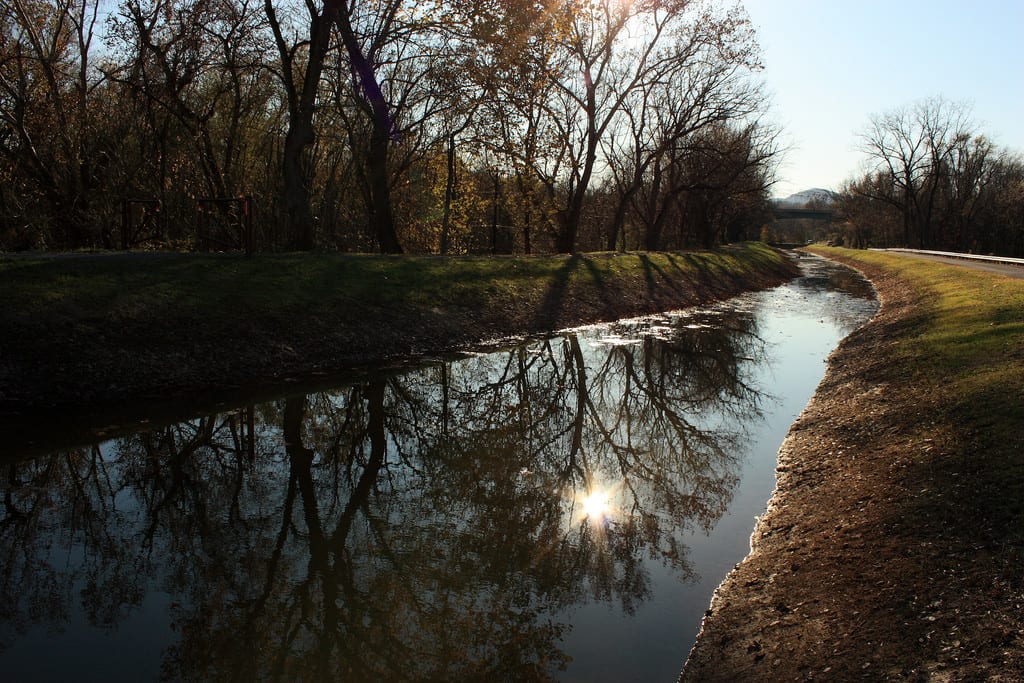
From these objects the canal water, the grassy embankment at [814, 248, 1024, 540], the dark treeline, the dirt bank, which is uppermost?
the dark treeline

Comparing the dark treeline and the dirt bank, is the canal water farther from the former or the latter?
the dark treeline

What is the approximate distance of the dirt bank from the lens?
3.58 meters

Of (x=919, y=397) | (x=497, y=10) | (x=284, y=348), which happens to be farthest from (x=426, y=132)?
(x=919, y=397)

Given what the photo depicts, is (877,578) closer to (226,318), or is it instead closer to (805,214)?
(226,318)

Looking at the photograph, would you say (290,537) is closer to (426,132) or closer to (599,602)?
(599,602)

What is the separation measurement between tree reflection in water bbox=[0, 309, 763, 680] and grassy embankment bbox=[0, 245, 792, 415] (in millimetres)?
1706

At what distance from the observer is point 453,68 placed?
→ 21.6 m

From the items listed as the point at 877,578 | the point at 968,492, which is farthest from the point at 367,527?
the point at 968,492

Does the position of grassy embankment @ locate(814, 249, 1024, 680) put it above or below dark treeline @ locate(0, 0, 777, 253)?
below

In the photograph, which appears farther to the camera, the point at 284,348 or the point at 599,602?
the point at 284,348

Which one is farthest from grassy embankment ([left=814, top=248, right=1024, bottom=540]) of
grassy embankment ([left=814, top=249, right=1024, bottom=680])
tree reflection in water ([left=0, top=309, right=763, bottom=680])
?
tree reflection in water ([left=0, top=309, right=763, bottom=680])

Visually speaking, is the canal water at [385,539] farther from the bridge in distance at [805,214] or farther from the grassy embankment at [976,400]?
the bridge in distance at [805,214]

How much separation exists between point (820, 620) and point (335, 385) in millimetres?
7867

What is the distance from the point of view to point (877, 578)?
4332mm
